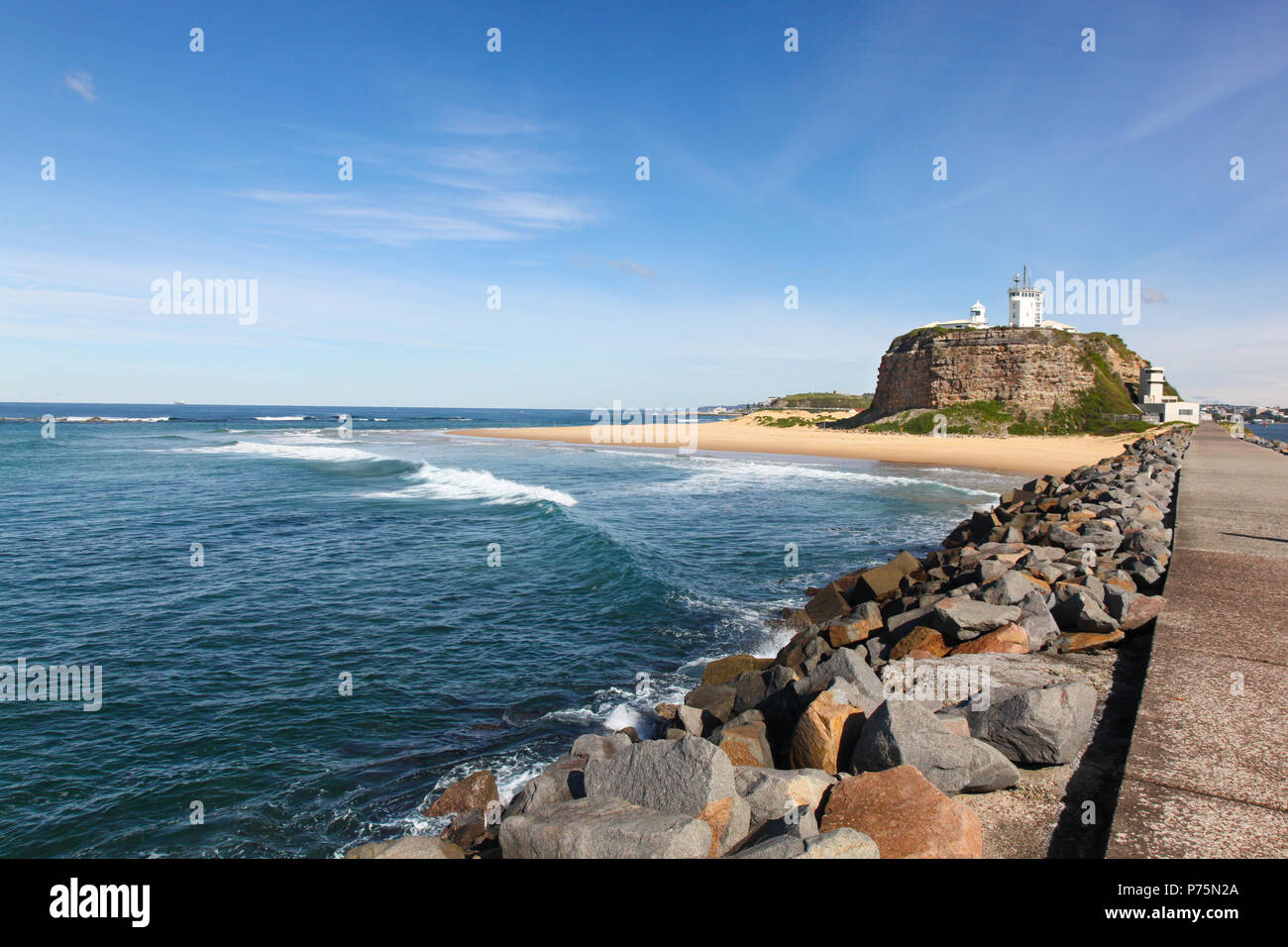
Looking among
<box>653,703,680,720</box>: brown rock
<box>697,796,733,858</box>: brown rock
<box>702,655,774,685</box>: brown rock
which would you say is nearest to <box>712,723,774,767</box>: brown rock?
<box>697,796,733,858</box>: brown rock

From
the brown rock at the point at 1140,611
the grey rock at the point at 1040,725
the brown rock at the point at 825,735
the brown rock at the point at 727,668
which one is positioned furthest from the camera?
the brown rock at the point at 727,668

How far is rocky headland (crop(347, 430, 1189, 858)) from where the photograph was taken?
3781 mm

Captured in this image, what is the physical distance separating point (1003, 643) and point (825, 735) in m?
2.81

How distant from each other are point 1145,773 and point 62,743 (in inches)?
434

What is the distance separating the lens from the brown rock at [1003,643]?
21.7 ft

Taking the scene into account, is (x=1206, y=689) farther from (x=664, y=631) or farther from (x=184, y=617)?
(x=184, y=617)

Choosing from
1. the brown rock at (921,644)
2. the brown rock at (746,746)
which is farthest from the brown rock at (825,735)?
the brown rock at (921,644)

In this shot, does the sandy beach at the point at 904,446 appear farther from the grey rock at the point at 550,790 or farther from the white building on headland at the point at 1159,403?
the grey rock at the point at 550,790

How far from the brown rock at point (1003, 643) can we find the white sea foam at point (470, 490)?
20.4 metres

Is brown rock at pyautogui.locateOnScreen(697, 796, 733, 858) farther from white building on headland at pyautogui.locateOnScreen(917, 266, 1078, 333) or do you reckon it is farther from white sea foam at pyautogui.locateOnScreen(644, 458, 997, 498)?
white building on headland at pyautogui.locateOnScreen(917, 266, 1078, 333)

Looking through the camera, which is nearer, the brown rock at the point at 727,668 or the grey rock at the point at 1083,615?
the grey rock at the point at 1083,615

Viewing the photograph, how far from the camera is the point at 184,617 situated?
41.9 feet

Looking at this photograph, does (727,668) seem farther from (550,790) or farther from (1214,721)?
(1214,721)
